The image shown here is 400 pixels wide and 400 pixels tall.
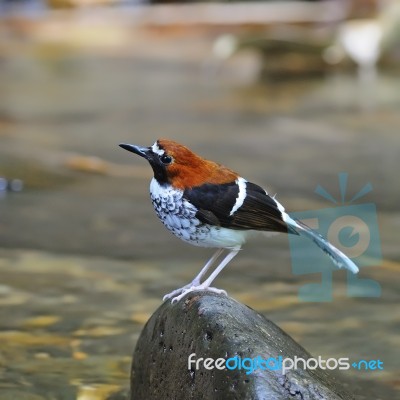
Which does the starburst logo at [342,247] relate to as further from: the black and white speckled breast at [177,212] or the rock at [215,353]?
the black and white speckled breast at [177,212]

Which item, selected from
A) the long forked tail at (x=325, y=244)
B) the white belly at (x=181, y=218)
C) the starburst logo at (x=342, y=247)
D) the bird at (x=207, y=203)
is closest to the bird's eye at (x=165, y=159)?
the bird at (x=207, y=203)

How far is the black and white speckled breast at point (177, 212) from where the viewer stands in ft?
12.4

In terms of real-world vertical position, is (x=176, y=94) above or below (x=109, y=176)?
above

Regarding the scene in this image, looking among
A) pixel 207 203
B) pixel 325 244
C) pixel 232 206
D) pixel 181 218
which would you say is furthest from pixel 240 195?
pixel 325 244

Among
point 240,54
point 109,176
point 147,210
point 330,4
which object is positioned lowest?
point 147,210

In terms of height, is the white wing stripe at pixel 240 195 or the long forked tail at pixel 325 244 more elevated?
the white wing stripe at pixel 240 195

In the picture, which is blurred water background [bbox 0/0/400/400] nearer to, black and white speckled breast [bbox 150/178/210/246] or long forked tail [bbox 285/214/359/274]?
long forked tail [bbox 285/214/359/274]

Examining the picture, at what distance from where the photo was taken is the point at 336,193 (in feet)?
30.7

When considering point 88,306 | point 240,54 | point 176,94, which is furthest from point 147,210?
point 240,54

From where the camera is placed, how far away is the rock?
3.71 m

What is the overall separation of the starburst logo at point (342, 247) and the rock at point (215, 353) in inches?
64.4

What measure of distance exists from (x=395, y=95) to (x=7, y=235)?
8.94 metres

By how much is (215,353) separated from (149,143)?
8.19m

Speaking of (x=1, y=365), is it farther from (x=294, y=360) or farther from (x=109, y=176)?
(x=109, y=176)
